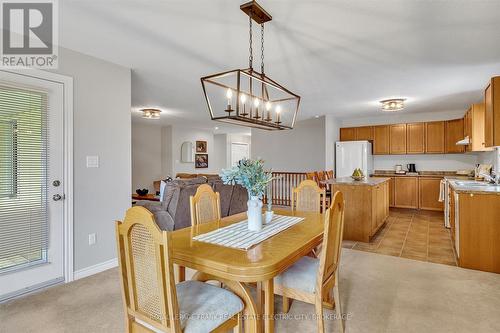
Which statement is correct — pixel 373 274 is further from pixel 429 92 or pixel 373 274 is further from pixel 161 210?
pixel 429 92

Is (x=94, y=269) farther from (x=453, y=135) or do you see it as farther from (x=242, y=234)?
(x=453, y=135)

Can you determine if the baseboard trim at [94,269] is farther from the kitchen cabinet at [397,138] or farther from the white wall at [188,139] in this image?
the kitchen cabinet at [397,138]

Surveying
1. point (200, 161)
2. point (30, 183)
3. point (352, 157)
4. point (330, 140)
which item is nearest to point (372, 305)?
point (30, 183)

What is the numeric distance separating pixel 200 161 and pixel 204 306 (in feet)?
27.9

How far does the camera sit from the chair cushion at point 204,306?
4.36ft

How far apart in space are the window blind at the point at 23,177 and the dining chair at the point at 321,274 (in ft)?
7.91

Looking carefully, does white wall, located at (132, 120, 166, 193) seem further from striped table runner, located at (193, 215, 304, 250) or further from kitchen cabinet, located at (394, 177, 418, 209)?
striped table runner, located at (193, 215, 304, 250)

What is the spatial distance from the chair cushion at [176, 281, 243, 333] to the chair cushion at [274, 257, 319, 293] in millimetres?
428

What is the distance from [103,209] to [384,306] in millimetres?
3040

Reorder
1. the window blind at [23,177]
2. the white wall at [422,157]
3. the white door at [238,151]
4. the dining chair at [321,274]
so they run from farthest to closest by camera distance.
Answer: the white door at [238,151] → the white wall at [422,157] → the window blind at [23,177] → the dining chair at [321,274]

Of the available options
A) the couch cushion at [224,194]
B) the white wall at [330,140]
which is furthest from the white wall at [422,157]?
the couch cushion at [224,194]

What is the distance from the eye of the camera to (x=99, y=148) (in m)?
3.16

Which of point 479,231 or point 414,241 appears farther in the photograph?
point 414,241

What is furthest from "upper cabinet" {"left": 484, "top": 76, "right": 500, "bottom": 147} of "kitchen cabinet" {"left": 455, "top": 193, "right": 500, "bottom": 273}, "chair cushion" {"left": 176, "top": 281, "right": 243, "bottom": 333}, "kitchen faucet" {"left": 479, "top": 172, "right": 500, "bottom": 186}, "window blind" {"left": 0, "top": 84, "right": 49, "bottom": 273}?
"window blind" {"left": 0, "top": 84, "right": 49, "bottom": 273}
